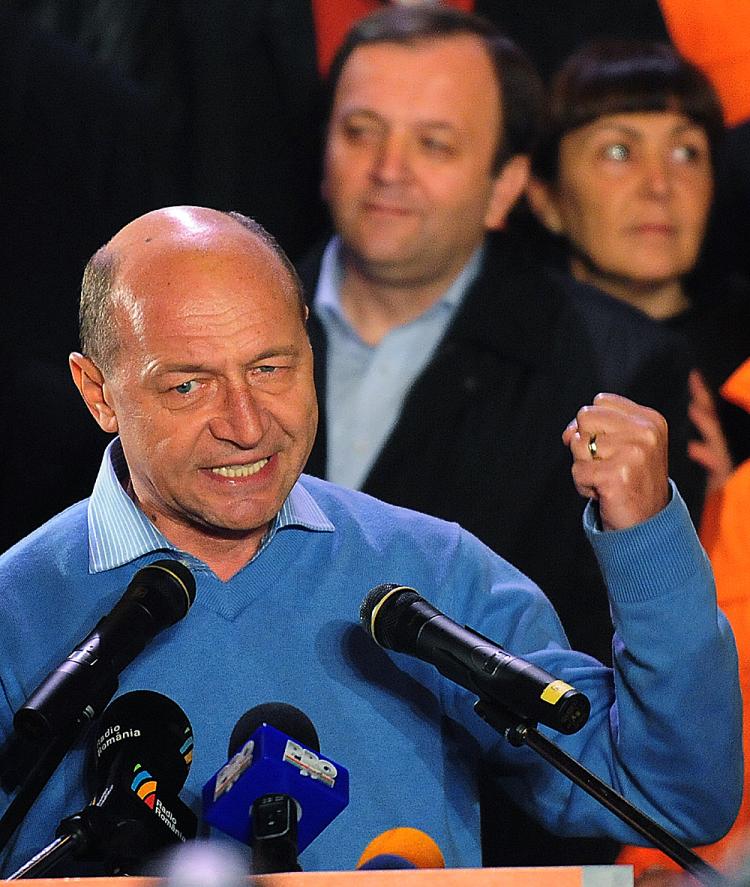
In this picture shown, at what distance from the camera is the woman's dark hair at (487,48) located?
2.59m

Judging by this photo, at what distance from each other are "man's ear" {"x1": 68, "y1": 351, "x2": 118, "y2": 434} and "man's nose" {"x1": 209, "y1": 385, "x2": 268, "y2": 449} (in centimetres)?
17

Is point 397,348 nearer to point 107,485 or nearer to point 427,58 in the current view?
point 427,58

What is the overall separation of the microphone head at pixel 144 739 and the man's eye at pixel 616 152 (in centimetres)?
163

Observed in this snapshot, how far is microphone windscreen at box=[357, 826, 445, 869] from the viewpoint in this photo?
157 centimetres

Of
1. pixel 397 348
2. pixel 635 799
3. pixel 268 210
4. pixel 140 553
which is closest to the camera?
pixel 635 799

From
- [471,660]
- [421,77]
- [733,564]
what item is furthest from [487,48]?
[471,660]

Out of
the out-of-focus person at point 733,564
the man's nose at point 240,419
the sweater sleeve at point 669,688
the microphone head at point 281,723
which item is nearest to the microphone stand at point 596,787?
the microphone head at point 281,723

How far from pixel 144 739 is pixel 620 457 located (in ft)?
1.62

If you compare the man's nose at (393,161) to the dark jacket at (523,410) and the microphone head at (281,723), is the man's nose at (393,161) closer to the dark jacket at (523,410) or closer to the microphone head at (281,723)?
A: the dark jacket at (523,410)

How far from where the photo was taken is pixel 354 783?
161 cm

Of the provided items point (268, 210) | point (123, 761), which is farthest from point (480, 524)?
point (123, 761)

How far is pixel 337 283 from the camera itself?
8.34ft

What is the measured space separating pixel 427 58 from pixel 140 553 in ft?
3.99

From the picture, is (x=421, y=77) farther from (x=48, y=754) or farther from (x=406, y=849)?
(x=48, y=754)
